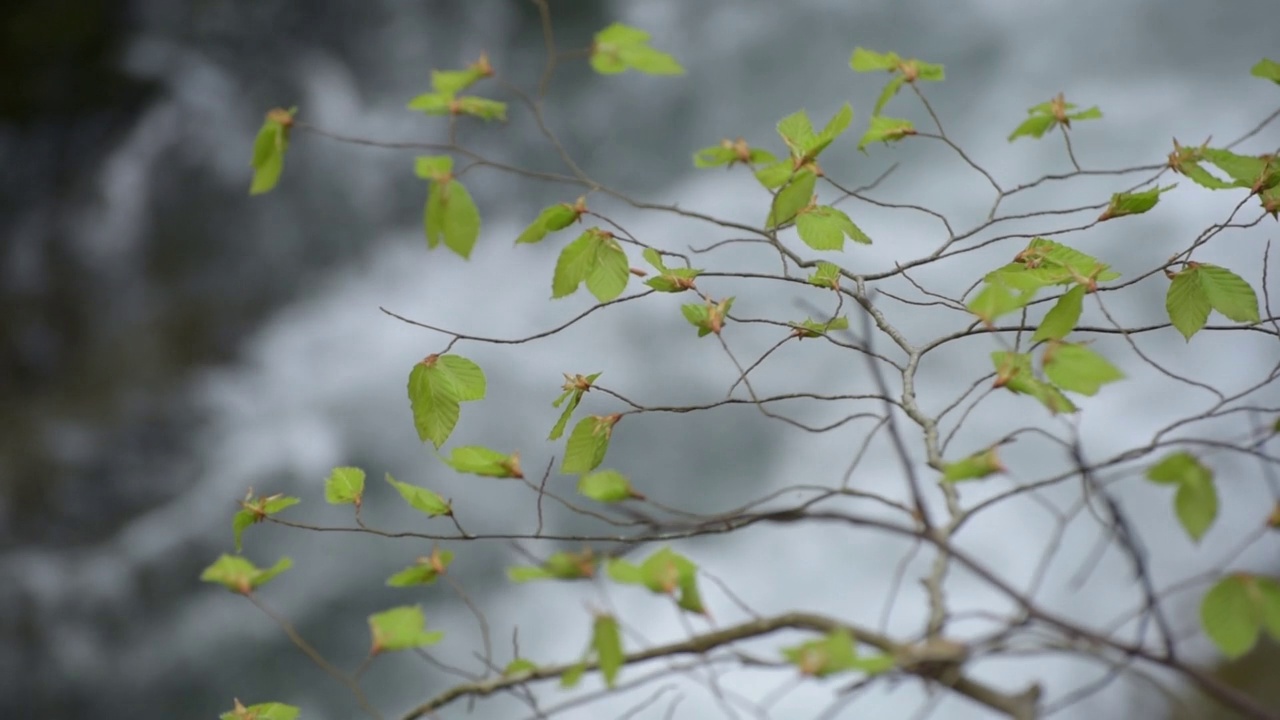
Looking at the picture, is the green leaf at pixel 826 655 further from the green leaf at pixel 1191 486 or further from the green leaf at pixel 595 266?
the green leaf at pixel 595 266

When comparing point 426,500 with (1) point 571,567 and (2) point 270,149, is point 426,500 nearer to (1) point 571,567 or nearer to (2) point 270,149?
(1) point 571,567

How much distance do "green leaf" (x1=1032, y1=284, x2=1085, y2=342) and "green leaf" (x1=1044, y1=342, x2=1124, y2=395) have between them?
54mm

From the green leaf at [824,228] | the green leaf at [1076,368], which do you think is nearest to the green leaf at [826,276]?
the green leaf at [824,228]

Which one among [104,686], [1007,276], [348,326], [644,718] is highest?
[348,326]

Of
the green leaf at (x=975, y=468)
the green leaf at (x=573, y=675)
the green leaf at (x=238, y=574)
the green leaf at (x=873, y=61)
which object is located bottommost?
the green leaf at (x=573, y=675)

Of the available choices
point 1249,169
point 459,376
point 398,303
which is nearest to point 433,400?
point 459,376

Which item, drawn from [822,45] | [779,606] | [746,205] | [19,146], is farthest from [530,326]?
[19,146]

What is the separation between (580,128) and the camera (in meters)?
3.86

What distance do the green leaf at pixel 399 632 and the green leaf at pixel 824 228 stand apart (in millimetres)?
468

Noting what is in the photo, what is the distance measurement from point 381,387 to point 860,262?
66.8 inches

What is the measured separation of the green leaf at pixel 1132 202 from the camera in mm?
835

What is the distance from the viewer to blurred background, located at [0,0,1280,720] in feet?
8.76

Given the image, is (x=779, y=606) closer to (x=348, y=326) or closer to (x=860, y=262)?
(x=860, y=262)

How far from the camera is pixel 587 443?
2.69 feet
